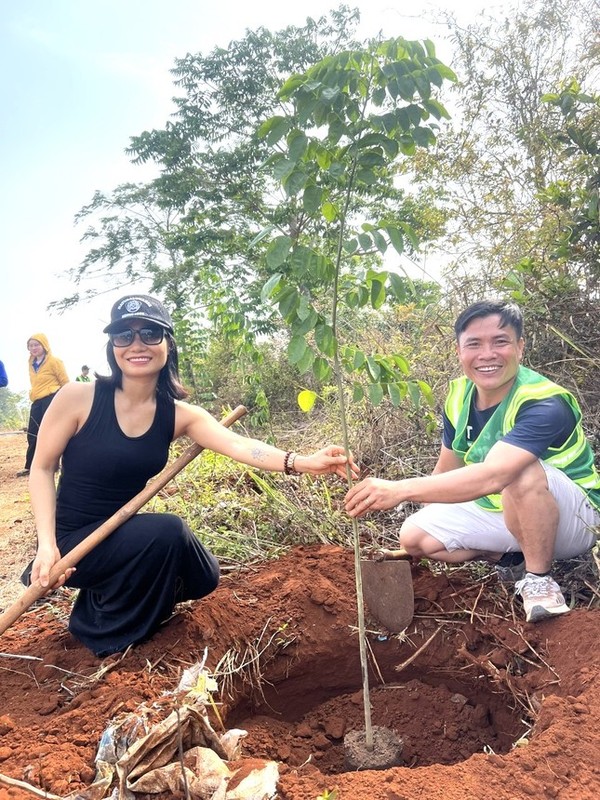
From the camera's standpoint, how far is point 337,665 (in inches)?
102

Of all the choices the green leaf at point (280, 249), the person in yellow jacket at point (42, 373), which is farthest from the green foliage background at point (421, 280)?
the person in yellow jacket at point (42, 373)

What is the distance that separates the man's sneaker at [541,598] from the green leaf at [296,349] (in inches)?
53.0

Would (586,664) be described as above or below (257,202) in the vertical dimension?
below

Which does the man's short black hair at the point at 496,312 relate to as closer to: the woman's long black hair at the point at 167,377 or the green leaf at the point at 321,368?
the green leaf at the point at 321,368

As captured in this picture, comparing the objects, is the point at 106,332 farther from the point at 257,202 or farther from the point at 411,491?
the point at 257,202

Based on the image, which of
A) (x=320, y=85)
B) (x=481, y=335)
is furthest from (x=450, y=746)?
(x=320, y=85)

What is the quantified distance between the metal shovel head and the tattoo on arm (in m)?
0.64

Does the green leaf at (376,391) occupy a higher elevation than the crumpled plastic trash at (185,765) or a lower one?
higher

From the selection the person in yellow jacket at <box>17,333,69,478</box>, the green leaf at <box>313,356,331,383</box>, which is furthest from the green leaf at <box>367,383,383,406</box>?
the person in yellow jacket at <box>17,333,69,478</box>

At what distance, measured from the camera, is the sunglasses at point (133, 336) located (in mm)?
2240

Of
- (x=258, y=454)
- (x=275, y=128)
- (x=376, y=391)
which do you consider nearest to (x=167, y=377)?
(x=258, y=454)

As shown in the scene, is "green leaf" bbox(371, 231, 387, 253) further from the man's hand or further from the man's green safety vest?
the man's green safety vest

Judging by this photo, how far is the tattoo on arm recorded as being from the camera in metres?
2.41

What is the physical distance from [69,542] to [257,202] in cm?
1012
